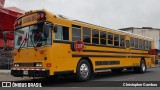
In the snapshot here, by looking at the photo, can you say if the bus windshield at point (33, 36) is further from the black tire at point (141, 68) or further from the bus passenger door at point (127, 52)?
the black tire at point (141, 68)

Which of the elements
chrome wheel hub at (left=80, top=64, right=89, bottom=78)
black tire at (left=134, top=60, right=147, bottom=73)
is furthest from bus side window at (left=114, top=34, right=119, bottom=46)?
black tire at (left=134, top=60, right=147, bottom=73)

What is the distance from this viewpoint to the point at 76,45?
12781mm

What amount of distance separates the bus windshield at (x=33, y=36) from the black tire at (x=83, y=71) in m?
2.25

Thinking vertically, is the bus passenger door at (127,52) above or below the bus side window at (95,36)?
below

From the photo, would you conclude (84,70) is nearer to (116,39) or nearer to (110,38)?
(110,38)

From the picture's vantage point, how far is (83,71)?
43.2 feet

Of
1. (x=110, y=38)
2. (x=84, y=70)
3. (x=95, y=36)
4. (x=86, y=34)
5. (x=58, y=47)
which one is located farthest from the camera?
(x=110, y=38)

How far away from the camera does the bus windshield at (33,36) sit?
450 inches

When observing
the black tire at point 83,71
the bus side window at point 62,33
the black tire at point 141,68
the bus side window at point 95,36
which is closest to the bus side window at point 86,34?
the bus side window at point 95,36

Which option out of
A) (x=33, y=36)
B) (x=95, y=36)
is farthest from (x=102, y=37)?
(x=33, y=36)

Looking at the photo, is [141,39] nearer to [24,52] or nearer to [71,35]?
[71,35]

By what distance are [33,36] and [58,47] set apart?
116 cm

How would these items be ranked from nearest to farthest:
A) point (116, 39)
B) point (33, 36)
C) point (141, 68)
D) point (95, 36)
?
point (33, 36) < point (95, 36) < point (116, 39) < point (141, 68)

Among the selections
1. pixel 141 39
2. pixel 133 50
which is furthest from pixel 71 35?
pixel 141 39
